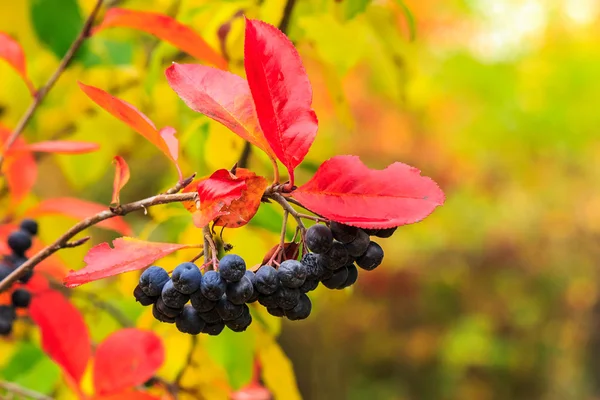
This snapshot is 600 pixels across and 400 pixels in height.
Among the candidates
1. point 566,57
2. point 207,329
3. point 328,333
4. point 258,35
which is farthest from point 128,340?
point 566,57

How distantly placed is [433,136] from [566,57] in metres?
1.11

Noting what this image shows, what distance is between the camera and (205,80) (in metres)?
0.45

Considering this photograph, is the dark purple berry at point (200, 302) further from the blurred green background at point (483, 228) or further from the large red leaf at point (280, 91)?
the blurred green background at point (483, 228)

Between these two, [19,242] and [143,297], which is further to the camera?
[19,242]

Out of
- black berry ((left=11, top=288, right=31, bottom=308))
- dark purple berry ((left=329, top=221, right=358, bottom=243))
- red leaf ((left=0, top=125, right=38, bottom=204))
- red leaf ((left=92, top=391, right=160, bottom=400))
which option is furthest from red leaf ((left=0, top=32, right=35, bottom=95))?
dark purple berry ((left=329, top=221, right=358, bottom=243))

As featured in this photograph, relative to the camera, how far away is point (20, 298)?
673 mm

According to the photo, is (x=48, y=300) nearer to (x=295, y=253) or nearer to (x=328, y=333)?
(x=295, y=253)

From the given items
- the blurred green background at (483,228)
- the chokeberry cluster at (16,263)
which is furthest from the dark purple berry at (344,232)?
the blurred green background at (483,228)

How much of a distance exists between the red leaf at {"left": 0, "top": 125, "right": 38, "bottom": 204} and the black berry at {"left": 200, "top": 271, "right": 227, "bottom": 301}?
0.50 metres

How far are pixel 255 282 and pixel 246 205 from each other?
2.1 inches

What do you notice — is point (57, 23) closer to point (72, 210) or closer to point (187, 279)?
point (72, 210)

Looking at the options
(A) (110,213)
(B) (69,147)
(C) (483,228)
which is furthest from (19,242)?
(C) (483,228)

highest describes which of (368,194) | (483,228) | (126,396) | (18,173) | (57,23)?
(483,228)

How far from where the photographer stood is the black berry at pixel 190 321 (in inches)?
16.9
